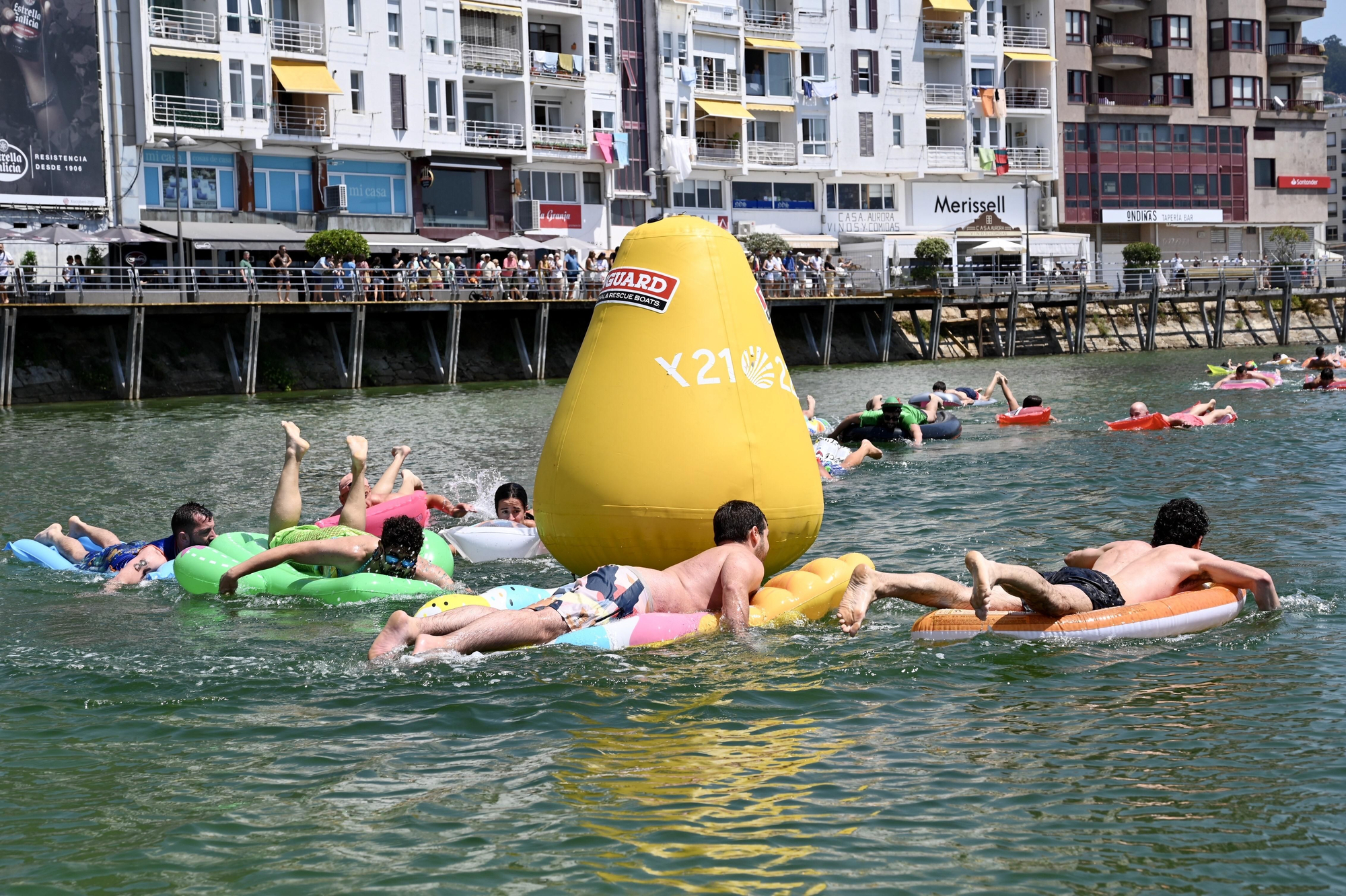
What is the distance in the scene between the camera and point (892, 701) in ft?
28.4

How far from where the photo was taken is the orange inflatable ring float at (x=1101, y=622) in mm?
9602

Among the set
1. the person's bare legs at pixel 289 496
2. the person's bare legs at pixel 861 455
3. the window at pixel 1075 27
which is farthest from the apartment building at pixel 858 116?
the person's bare legs at pixel 289 496

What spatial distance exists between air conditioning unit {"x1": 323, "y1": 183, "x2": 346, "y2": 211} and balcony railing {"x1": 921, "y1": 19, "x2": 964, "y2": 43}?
3187 cm

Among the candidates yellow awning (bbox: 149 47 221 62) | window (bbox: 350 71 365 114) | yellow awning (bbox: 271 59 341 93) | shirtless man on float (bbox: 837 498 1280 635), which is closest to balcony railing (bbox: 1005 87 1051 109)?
window (bbox: 350 71 365 114)

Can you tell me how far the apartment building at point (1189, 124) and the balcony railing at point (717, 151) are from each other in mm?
19178

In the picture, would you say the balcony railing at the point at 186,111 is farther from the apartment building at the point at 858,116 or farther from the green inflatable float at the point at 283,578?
the green inflatable float at the point at 283,578

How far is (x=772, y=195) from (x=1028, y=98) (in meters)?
16.0

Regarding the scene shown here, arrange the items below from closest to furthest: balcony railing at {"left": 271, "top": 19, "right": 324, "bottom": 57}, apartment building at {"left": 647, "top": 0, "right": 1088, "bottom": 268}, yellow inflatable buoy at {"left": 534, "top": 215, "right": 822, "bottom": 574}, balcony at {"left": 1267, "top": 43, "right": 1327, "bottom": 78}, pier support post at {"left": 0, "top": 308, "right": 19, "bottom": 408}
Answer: yellow inflatable buoy at {"left": 534, "top": 215, "right": 822, "bottom": 574} → pier support post at {"left": 0, "top": 308, "right": 19, "bottom": 408} → balcony railing at {"left": 271, "top": 19, "right": 324, "bottom": 57} → apartment building at {"left": 647, "top": 0, "right": 1088, "bottom": 268} → balcony at {"left": 1267, "top": 43, "right": 1327, "bottom": 78}

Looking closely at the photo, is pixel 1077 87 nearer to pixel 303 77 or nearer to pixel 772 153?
pixel 772 153

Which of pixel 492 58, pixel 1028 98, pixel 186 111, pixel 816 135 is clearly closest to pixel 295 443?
pixel 186 111

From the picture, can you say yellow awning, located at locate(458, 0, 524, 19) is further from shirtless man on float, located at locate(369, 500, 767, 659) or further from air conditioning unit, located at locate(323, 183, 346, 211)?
shirtless man on float, located at locate(369, 500, 767, 659)

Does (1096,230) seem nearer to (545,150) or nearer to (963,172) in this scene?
(963,172)

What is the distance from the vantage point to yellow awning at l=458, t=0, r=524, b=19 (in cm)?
5672

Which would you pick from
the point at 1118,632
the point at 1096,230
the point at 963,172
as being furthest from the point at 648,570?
the point at 1096,230
